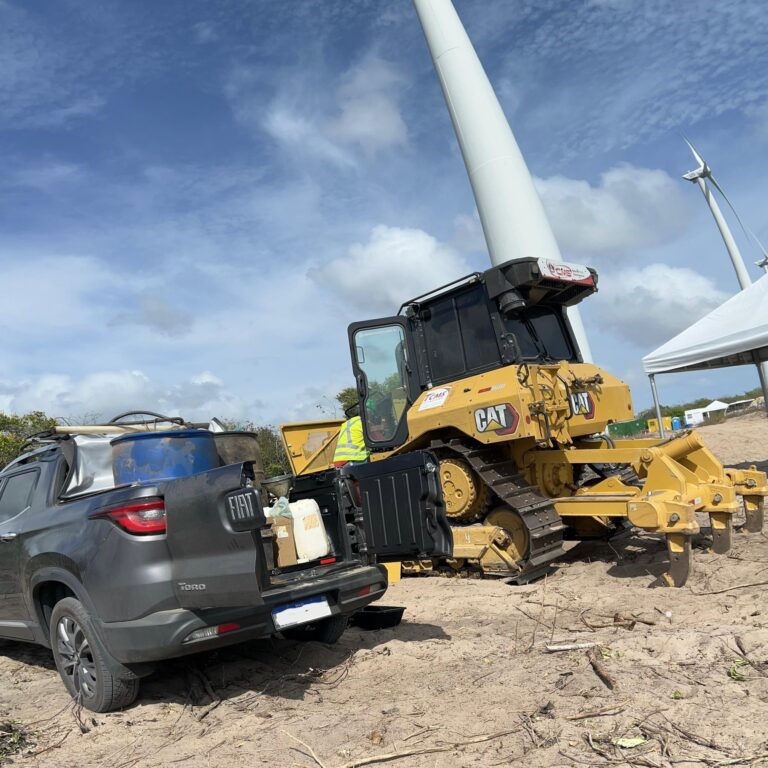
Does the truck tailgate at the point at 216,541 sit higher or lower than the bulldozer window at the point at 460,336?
lower

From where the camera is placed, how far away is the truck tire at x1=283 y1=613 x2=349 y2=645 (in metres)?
5.16

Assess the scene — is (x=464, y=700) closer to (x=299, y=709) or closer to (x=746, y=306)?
(x=299, y=709)

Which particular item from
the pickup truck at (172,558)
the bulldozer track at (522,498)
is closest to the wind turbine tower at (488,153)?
the bulldozer track at (522,498)

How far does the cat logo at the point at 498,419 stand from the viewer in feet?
22.1

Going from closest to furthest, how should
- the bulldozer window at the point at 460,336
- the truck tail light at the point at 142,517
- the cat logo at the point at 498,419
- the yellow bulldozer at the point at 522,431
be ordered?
the truck tail light at the point at 142,517, the yellow bulldozer at the point at 522,431, the cat logo at the point at 498,419, the bulldozer window at the point at 460,336

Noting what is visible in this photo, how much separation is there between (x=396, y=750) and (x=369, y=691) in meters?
0.96

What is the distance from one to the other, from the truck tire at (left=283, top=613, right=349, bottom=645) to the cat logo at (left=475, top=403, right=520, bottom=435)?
2.45 meters

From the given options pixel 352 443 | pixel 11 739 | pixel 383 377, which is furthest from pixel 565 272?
pixel 11 739

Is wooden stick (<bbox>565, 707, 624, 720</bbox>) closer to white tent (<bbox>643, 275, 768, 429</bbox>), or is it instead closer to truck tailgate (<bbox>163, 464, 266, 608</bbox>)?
truck tailgate (<bbox>163, 464, 266, 608</bbox>)

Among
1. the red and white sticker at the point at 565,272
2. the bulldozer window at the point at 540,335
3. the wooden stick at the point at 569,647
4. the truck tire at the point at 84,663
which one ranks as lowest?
the wooden stick at the point at 569,647

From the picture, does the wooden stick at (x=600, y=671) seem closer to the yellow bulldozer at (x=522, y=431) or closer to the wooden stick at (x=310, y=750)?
the wooden stick at (x=310, y=750)

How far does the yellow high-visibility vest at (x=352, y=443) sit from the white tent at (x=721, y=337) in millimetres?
5427

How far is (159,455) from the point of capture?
4.84 metres

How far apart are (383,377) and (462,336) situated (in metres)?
1.07
